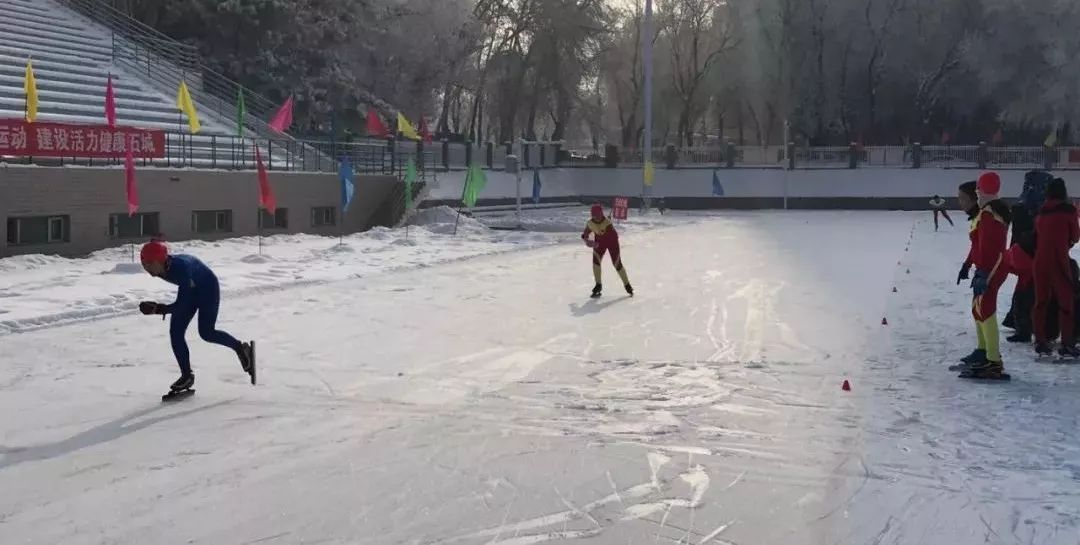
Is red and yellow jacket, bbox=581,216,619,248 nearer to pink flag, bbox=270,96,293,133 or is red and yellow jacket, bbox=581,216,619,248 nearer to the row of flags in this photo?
the row of flags

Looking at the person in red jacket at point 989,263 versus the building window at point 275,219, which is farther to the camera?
the building window at point 275,219

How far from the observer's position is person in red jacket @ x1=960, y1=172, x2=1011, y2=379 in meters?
8.82

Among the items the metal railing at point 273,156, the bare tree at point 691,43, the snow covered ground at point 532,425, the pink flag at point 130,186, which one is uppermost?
the bare tree at point 691,43

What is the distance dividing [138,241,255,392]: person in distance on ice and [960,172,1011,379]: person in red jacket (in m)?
6.28

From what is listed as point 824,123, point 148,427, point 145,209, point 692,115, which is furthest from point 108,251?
point 692,115

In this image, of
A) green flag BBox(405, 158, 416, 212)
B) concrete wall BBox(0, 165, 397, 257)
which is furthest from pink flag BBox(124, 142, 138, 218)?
green flag BBox(405, 158, 416, 212)

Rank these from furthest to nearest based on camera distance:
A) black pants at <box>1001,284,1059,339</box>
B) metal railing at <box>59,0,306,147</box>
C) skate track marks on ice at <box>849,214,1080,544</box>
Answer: metal railing at <box>59,0,306,147</box> → black pants at <box>1001,284,1059,339</box> → skate track marks on ice at <box>849,214,1080,544</box>

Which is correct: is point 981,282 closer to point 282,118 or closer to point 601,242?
point 601,242

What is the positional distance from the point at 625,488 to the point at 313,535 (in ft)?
5.98

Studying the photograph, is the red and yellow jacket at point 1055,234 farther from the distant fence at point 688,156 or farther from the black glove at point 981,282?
the distant fence at point 688,156

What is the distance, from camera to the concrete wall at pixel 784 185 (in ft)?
168

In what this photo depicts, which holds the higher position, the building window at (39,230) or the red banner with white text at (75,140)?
the red banner with white text at (75,140)

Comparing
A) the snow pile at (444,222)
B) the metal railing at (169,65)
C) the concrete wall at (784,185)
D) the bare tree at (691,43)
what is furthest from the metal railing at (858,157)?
the snow pile at (444,222)

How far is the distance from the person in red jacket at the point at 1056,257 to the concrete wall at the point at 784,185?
132 feet
